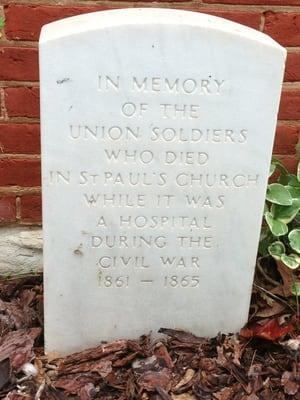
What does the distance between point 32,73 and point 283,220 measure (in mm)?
939

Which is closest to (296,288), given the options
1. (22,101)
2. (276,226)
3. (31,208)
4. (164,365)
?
(276,226)

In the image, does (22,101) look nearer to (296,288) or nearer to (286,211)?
(286,211)

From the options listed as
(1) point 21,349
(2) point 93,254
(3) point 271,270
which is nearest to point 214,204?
(2) point 93,254

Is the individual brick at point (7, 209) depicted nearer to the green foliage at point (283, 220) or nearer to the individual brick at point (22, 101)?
the individual brick at point (22, 101)

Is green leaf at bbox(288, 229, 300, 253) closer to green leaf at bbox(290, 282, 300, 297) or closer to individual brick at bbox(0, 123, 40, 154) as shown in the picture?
green leaf at bbox(290, 282, 300, 297)

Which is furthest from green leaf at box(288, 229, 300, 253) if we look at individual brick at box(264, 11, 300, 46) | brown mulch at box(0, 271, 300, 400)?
individual brick at box(264, 11, 300, 46)

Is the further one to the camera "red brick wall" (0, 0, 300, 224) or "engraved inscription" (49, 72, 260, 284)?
"red brick wall" (0, 0, 300, 224)

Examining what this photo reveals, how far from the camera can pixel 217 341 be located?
2049 mm

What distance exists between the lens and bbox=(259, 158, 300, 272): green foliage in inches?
81.3

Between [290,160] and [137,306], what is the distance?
786 mm

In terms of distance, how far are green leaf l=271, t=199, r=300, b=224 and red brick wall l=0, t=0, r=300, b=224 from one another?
0.26 m

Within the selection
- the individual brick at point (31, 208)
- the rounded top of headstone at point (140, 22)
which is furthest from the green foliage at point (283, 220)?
the individual brick at point (31, 208)

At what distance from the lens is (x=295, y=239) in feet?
6.80

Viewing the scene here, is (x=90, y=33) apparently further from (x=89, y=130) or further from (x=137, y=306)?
(x=137, y=306)
